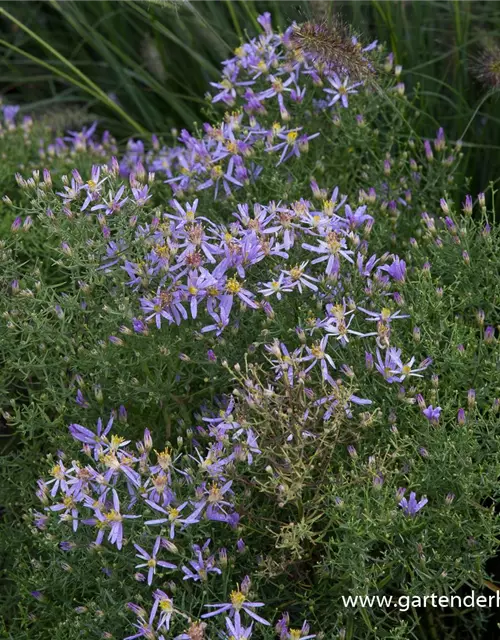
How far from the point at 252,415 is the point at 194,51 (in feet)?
10.5

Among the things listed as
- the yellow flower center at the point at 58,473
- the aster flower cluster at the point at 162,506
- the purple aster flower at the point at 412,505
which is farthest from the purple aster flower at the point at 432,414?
the yellow flower center at the point at 58,473

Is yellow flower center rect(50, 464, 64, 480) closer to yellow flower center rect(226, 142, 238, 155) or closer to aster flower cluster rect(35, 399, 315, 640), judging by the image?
aster flower cluster rect(35, 399, 315, 640)

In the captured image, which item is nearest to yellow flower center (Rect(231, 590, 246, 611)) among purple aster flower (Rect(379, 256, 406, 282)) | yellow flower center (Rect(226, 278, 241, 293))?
yellow flower center (Rect(226, 278, 241, 293))

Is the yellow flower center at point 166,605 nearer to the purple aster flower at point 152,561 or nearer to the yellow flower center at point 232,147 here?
the purple aster flower at point 152,561

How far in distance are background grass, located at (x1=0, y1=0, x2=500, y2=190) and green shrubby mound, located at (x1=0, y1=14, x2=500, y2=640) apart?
3.56ft

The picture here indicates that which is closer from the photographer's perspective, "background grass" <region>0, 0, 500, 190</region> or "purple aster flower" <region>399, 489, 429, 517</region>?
"purple aster flower" <region>399, 489, 429, 517</region>

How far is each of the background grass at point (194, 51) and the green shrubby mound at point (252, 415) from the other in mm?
1085

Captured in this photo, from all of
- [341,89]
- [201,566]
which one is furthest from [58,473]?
[341,89]

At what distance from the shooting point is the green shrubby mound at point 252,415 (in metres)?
3.03

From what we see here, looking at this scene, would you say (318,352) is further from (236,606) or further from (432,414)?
(236,606)

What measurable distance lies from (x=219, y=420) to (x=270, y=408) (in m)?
0.24

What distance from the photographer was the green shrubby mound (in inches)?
119

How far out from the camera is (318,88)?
466cm

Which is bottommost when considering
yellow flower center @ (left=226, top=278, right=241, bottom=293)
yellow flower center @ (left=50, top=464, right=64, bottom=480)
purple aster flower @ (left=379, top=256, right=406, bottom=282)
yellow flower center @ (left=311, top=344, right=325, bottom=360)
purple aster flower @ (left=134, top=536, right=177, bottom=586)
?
purple aster flower @ (left=134, top=536, right=177, bottom=586)
